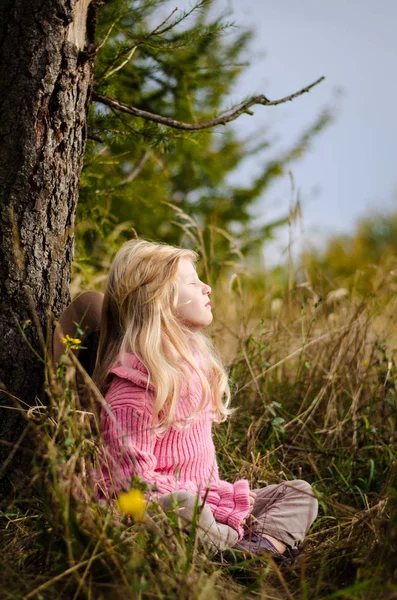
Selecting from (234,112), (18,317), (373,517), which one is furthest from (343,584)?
(234,112)

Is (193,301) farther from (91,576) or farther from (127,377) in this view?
(91,576)

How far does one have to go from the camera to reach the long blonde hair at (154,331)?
200cm

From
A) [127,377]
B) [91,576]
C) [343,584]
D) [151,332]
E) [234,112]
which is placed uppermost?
[234,112]

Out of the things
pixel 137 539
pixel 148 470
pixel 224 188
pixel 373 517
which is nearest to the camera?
pixel 137 539

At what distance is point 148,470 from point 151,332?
0.44 m

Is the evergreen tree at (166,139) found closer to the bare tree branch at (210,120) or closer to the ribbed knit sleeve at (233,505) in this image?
the bare tree branch at (210,120)

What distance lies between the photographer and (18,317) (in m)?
2.03

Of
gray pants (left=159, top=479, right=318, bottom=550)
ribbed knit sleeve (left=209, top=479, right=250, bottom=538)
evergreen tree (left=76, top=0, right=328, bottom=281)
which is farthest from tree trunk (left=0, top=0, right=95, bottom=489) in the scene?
gray pants (left=159, top=479, right=318, bottom=550)

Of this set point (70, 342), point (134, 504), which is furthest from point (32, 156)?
point (134, 504)

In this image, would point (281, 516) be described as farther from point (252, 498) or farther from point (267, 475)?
point (267, 475)

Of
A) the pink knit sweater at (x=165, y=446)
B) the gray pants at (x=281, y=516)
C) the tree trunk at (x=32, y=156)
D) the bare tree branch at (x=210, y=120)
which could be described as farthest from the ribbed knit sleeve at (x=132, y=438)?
the bare tree branch at (x=210, y=120)

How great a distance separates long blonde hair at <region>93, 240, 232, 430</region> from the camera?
6.57ft

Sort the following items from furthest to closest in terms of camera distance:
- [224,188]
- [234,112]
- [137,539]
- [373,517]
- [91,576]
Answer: [224,188] → [234,112] → [373,517] → [137,539] → [91,576]

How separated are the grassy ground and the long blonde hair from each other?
0.68 ft
